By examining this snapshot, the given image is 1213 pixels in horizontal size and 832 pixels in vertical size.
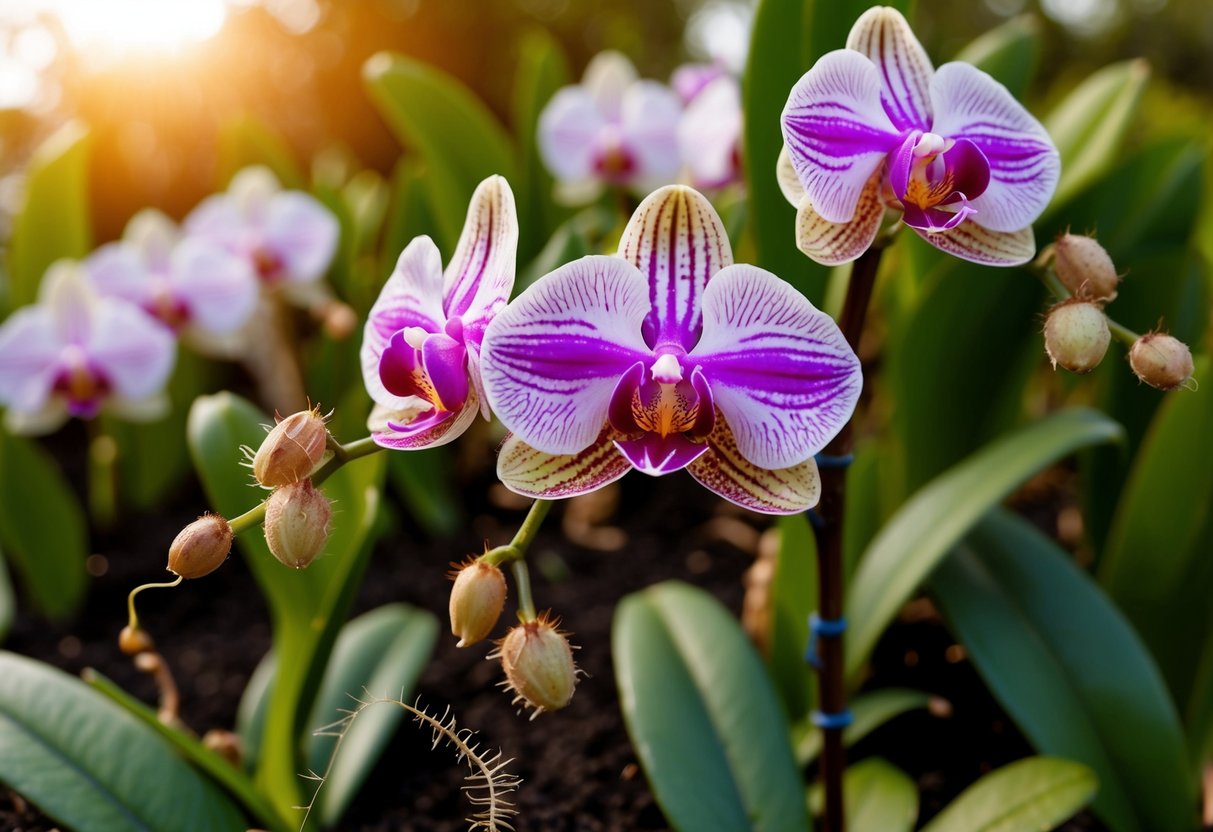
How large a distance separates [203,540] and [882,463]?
0.80m

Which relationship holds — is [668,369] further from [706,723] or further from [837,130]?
[706,723]

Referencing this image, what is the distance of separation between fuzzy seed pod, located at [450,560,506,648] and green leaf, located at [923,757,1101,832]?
432mm

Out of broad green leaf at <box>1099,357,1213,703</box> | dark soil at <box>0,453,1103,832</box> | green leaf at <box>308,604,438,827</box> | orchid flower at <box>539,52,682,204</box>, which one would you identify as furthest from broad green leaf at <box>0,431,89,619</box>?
broad green leaf at <box>1099,357,1213,703</box>

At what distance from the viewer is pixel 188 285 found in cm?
129

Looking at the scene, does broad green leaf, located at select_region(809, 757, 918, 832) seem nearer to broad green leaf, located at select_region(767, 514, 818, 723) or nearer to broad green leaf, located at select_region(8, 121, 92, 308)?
broad green leaf, located at select_region(767, 514, 818, 723)

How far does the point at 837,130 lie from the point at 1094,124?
2.15ft

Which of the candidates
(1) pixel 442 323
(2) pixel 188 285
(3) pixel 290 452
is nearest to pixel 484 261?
(1) pixel 442 323

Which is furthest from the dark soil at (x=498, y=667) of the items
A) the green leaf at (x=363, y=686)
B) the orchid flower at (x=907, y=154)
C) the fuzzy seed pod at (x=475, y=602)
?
the orchid flower at (x=907, y=154)

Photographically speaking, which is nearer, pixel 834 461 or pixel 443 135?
pixel 834 461

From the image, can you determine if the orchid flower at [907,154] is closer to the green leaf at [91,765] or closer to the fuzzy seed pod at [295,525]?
the fuzzy seed pod at [295,525]

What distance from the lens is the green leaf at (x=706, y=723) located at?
705mm

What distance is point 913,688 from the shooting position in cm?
98

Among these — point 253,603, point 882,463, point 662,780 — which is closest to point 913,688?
point 882,463

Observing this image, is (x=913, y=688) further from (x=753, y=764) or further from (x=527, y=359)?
(x=527, y=359)
